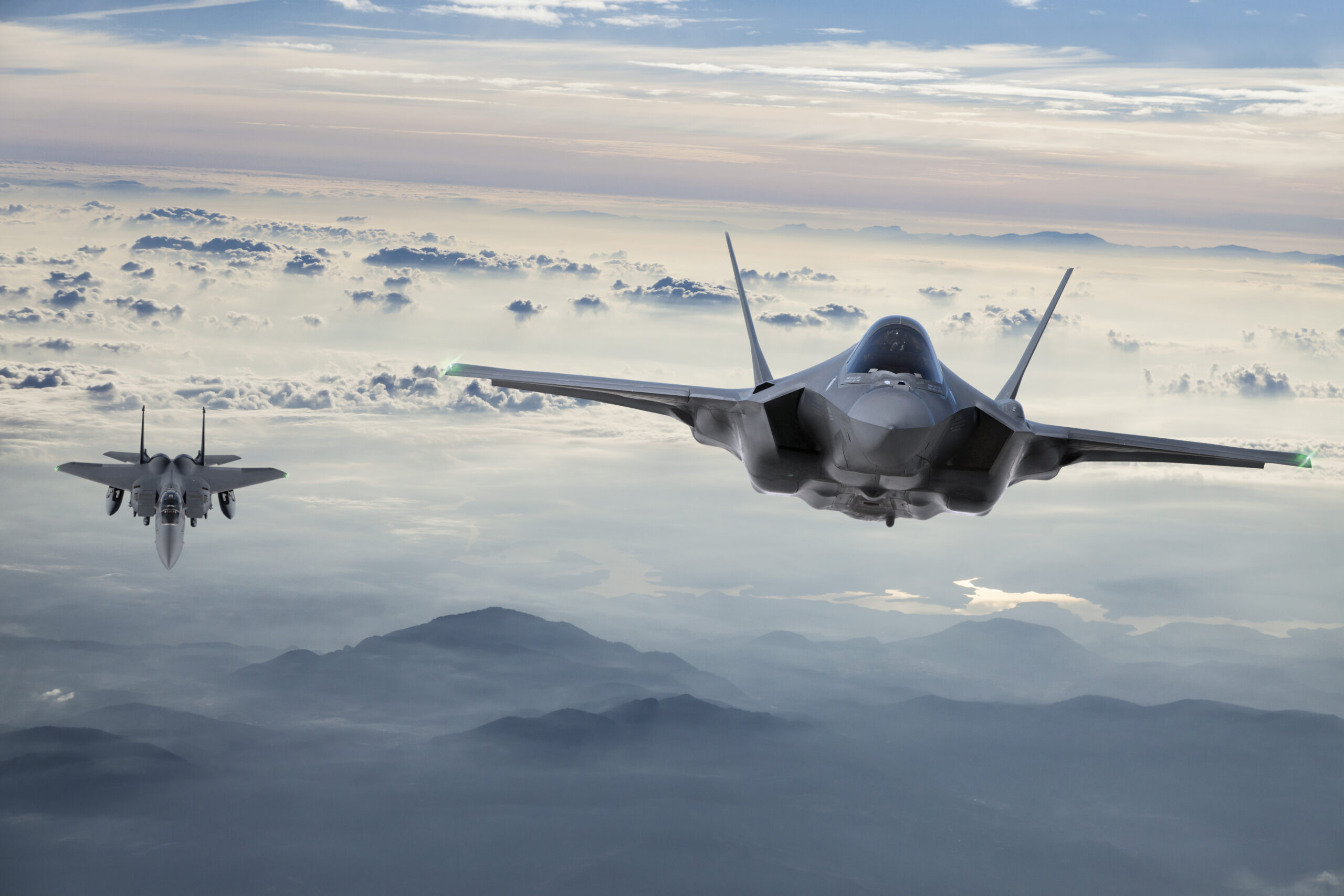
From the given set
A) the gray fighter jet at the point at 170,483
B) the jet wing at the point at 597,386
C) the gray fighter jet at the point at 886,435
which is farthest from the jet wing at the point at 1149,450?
the gray fighter jet at the point at 170,483

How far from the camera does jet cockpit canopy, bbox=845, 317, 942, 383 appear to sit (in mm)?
14266

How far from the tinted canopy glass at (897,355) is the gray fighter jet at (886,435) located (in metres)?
0.02

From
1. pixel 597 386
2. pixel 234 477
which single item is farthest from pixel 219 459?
pixel 597 386

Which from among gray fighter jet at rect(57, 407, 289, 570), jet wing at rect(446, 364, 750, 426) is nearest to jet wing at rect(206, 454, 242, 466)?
gray fighter jet at rect(57, 407, 289, 570)

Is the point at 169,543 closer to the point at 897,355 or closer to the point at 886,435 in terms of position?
the point at 897,355

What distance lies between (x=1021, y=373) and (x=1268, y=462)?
15.9 ft

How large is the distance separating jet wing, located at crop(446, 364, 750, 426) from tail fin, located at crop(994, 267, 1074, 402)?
6117 mm

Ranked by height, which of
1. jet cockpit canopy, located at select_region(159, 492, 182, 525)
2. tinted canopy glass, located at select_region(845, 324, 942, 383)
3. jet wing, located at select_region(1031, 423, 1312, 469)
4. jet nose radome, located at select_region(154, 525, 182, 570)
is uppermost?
tinted canopy glass, located at select_region(845, 324, 942, 383)

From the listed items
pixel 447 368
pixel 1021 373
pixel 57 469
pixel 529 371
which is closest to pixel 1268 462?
pixel 1021 373

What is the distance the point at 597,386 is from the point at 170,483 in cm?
2707

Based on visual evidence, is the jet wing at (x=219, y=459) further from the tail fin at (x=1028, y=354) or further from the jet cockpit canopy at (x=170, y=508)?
the tail fin at (x=1028, y=354)

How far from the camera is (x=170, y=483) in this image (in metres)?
36.8

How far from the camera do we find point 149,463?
3762 centimetres

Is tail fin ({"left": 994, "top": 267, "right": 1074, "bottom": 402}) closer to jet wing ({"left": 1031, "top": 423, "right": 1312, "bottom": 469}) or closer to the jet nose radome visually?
jet wing ({"left": 1031, "top": 423, "right": 1312, "bottom": 469})
